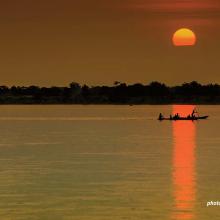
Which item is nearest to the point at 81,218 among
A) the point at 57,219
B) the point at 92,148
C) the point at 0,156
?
the point at 57,219

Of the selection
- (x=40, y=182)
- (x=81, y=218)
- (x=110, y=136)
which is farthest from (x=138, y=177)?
(x=110, y=136)

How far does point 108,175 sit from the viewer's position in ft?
160

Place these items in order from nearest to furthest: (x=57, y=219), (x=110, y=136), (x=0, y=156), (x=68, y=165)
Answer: (x=57, y=219) < (x=68, y=165) < (x=0, y=156) < (x=110, y=136)

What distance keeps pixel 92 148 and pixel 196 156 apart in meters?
11.7

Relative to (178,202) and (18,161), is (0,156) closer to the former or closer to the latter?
(18,161)

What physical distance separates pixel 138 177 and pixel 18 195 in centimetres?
979

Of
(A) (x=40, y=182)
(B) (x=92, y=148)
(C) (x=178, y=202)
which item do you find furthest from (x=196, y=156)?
(C) (x=178, y=202)

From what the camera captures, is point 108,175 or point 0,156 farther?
point 0,156

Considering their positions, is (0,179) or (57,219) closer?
(57,219)

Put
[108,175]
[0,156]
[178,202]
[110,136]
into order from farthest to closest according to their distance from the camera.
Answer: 1. [110,136]
2. [0,156]
3. [108,175]
4. [178,202]

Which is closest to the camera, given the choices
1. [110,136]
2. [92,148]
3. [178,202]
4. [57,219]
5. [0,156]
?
[57,219]

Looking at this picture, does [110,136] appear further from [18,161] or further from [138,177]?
[138,177]

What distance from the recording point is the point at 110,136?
315ft

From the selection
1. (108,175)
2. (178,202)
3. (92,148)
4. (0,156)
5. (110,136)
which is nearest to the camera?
(178,202)
